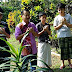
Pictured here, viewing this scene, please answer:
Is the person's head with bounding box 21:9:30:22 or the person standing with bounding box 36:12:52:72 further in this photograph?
the person standing with bounding box 36:12:52:72

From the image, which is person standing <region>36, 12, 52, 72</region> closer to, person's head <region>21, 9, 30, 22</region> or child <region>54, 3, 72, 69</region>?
child <region>54, 3, 72, 69</region>

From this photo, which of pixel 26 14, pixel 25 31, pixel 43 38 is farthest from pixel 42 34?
pixel 26 14

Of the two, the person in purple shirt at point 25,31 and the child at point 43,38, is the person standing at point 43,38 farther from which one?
the person in purple shirt at point 25,31

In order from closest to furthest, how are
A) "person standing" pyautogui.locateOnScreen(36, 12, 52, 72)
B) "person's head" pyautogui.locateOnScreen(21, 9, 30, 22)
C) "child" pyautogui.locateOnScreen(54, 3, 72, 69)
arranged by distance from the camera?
"person's head" pyautogui.locateOnScreen(21, 9, 30, 22), "person standing" pyautogui.locateOnScreen(36, 12, 52, 72), "child" pyautogui.locateOnScreen(54, 3, 72, 69)

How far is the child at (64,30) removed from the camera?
3.50 metres

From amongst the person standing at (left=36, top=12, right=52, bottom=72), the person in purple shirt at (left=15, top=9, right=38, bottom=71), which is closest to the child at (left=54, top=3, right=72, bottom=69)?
the person standing at (left=36, top=12, right=52, bottom=72)

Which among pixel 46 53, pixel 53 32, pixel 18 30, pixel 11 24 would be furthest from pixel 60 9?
pixel 11 24

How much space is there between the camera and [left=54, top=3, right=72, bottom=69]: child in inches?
138

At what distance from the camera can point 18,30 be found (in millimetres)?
2703

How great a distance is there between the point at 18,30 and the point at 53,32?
3379 mm

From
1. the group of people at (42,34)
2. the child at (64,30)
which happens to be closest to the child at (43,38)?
the group of people at (42,34)

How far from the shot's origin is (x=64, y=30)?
3572 mm

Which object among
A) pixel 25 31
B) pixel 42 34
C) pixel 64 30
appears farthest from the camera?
pixel 64 30

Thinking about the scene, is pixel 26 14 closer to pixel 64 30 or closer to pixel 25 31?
pixel 25 31
